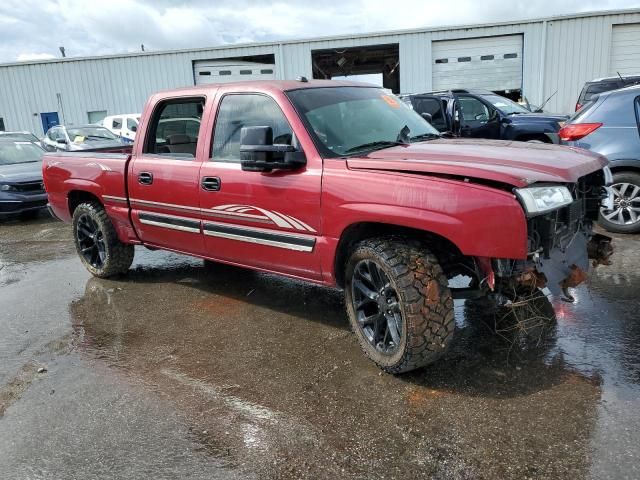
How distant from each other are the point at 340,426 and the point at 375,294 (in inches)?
32.9

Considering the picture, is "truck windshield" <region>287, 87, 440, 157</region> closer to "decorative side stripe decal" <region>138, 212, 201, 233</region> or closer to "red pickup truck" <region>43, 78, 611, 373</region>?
"red pickup truck" <region>43, 78, 611, 373</region>

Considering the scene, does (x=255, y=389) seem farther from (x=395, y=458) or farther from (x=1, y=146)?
(x=1, y=146)

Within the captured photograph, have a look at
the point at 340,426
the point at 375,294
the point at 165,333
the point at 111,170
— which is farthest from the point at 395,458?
the point at 111,170

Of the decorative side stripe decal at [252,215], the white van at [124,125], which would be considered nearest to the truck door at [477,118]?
the decorative side stripe decal at [252,215]

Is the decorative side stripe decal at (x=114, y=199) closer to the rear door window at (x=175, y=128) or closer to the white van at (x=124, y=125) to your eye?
the rear door window at (x=175, y=128)

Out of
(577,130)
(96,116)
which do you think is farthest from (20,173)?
(96,116)

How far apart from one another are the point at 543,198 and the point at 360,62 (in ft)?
82.3

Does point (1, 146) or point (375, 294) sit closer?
point (375, 294)

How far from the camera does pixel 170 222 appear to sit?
4566 millimetres

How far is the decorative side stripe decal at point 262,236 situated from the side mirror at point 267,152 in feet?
1.60

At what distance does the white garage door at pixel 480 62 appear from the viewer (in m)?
19.9

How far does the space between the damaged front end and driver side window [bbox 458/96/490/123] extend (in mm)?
7585

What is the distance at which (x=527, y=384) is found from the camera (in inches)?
121

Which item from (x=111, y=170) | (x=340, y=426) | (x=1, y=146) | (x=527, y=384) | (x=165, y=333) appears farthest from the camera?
(x=1, y=146)
